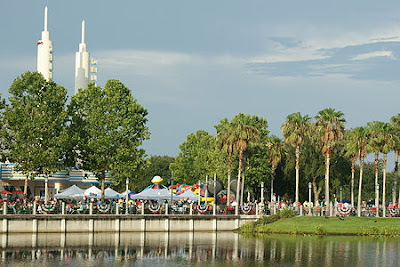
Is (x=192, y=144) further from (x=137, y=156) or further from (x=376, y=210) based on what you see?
(x=376, y=210)

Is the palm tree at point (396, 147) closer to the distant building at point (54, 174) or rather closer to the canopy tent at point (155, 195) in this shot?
the canopy tent at point (155, 195)

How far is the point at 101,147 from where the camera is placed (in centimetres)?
8200

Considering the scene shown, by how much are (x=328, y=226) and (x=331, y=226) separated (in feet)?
1.10

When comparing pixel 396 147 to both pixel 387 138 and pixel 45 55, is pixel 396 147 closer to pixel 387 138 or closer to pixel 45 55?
pixel 387 138

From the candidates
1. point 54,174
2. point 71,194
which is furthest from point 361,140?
point 54,174

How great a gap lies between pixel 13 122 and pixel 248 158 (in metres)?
32.8

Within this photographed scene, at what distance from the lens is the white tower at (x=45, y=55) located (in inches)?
5684

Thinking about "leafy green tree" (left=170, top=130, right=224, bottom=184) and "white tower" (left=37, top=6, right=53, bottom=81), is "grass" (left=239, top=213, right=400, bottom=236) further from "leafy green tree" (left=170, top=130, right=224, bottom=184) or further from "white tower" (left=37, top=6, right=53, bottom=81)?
"white tower" (left=37, top=6, right=53, bottom=81)

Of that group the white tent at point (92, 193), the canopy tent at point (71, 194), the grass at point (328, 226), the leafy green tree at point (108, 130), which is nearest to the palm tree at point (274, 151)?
the leafy green tree at point (108, 130)

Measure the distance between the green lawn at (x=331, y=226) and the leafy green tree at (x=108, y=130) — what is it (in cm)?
1842

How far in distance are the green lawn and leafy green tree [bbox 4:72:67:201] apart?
881 inches

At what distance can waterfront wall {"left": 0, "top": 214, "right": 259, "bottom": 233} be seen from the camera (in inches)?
2564

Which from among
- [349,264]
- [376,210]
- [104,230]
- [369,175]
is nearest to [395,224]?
[376,210]

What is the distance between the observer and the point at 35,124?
3046 inches
